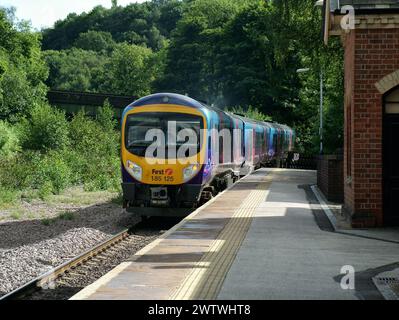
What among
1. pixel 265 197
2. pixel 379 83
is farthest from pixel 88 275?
pixel 265 197

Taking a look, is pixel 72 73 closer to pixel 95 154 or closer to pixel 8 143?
pixel 8 143

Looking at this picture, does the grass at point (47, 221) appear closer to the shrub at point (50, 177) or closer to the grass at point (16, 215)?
the grass at point (16, 215)

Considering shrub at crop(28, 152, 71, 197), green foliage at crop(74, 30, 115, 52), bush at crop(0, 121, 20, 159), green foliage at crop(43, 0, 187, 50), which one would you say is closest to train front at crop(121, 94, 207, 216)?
shrub at crop(28, 152, 71, 197)

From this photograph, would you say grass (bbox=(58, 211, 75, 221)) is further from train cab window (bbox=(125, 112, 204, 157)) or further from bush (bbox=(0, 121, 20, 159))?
bush (bbox=(0, 121, 20, 159))

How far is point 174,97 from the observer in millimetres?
16891

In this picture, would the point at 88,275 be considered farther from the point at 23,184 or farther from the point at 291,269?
the point at 23,184

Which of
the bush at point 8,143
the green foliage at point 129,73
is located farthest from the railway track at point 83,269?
the green foliage at point 129,73

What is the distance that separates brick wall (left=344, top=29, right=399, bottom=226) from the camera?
42.1ft

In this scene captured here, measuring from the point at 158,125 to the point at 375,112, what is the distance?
566 cm

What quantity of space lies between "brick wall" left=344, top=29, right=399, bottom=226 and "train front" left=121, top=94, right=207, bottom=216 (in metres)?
4.60

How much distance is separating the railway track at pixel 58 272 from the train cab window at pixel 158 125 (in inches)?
107

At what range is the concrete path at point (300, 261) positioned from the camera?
295 inches

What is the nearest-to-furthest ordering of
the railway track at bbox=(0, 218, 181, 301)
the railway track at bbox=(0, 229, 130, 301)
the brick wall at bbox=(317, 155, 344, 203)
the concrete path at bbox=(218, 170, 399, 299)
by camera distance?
the concrete path at bbox=(218, 170, 399, 299) → the railway track at bbox=(0, 229, 130, 301) → the railway track at bbox=(0, 218, 181, 301) → the brick wall at bbox=(317, 155, 344, 203)

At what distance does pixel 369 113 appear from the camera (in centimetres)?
1294
